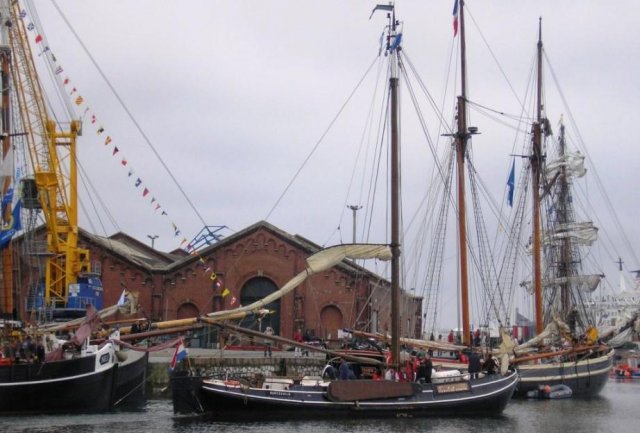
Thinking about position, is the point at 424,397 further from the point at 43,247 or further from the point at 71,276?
the point at 43,247

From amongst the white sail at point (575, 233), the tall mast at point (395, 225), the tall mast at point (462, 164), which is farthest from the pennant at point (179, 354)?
the white sail at point (575, 233)

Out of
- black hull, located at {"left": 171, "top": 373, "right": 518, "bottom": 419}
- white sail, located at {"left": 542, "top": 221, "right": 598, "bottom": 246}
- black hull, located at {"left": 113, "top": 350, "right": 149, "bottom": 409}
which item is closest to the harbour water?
black hull, located at {"left": 171, "top": 373, "right": 518, "bottom": 419}

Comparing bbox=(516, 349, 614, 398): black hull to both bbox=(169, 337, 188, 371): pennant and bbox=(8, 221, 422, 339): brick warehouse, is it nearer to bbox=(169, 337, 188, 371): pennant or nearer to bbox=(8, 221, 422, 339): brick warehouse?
bbox=(8, 221, 422, 339): brick warehouse

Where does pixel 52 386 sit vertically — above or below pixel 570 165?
below

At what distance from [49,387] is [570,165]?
46409mm

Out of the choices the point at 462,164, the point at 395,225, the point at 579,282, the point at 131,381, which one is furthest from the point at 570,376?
the point at 131,381

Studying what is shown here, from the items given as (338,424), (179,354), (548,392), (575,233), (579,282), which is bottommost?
(338,424)

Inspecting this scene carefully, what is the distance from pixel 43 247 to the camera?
6519 centimetres

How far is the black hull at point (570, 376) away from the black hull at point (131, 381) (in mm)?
19372

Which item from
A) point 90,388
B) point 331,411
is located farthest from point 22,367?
point 331,411

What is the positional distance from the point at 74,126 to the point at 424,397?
3258 cm

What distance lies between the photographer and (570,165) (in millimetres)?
71750

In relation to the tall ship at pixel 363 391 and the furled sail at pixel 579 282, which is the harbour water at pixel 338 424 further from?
the furled sail at pixel 579 282

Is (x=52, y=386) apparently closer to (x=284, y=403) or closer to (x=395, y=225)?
(x=284, y=403)
